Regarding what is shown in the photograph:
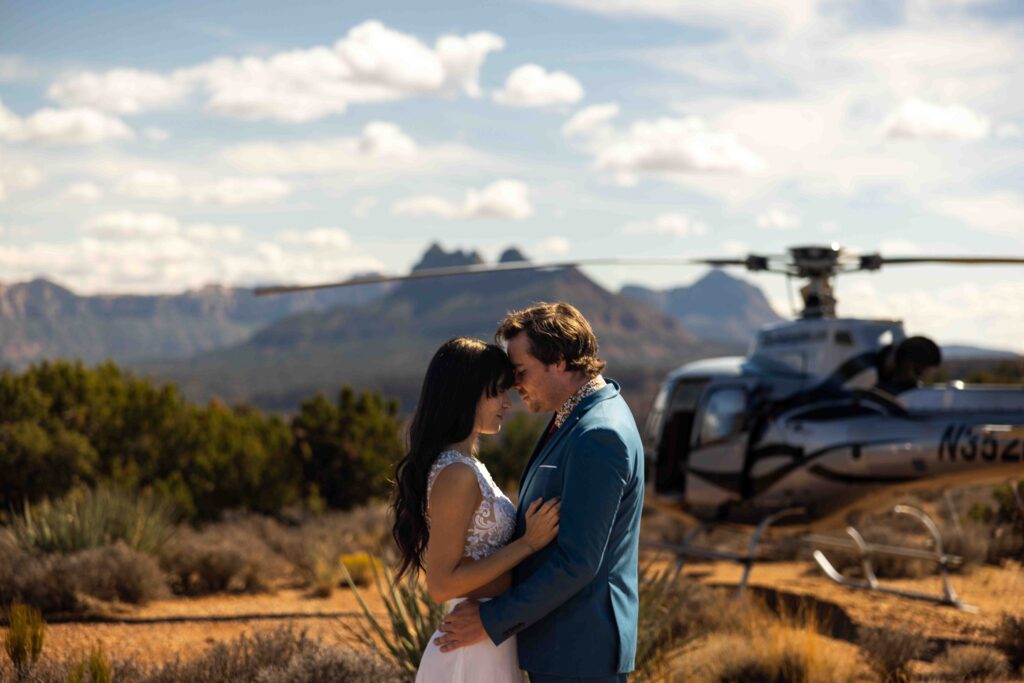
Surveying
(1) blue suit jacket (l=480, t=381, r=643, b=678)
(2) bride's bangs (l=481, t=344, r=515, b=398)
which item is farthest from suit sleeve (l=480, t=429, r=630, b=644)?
(2) bride's bangs (l=481, t=344, r=515, b=398)

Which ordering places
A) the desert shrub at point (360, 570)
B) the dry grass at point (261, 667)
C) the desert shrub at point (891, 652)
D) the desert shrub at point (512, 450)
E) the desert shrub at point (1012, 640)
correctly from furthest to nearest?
the desert shrub at point (512, 450) < the desert shrub at point (360, 570) < the desert shrub at point (1012, 640) < the desert shrub at point (891, 652) < the dry grass at point (261, 667)

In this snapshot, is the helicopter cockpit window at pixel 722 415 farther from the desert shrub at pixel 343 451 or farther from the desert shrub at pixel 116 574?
the desert shrub at pixel 343 451

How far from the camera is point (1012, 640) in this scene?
7492 millimetres

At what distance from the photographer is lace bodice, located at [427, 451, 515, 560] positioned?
3.48m

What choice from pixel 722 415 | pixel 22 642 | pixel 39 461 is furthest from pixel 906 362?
pixel 39 461

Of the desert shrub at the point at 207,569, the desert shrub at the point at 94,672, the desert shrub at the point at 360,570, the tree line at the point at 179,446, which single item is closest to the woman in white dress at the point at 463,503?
the desert shrub at the point at 94,672

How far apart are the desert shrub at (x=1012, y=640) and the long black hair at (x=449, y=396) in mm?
5484

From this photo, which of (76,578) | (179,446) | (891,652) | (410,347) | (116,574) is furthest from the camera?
(410,347)

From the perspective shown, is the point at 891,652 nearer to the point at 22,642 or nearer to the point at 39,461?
the point at 22,642

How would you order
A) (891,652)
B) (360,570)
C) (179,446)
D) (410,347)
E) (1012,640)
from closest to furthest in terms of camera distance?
(891,652) < (1012,640) < (360,570) < (179,446) < (410,347)

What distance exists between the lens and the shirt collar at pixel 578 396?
138 inches

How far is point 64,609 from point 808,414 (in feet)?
21.8

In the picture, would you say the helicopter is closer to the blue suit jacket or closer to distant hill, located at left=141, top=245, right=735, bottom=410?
the blue suit jacket

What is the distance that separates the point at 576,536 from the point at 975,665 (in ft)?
16.0
